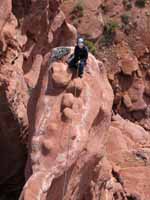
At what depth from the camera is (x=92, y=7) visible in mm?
42094

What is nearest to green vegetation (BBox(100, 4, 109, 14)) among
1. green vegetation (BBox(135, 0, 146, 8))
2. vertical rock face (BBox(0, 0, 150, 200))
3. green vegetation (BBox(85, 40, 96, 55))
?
green vegetation (BBox(135, 0, 146, 8))

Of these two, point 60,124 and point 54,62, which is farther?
point 54,62

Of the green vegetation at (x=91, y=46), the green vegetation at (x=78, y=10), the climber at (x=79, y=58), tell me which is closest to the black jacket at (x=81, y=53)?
the climber at (x=79, y=58)

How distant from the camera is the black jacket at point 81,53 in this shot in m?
15.3

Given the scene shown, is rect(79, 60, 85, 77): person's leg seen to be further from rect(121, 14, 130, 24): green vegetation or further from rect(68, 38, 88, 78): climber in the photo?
rect(121, 14, 130, 24): green vegetation

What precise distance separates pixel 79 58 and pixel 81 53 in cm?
17

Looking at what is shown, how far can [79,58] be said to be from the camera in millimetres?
15359

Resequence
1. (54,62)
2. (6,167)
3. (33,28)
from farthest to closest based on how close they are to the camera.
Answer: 1. (33,28)
2. (6,167)
3. (54,62)

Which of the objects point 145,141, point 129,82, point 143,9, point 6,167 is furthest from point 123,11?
point 6,167

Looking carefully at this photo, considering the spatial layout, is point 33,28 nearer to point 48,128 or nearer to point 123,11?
point 48,128

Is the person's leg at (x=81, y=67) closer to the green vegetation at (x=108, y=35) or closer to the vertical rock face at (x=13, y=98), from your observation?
the vertical rock face at (x=13, y=98)

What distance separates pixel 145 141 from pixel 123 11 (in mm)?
16694

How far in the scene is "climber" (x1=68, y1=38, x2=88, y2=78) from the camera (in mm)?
15273

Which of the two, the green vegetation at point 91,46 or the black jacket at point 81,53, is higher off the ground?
the black jacket at point 81,53
